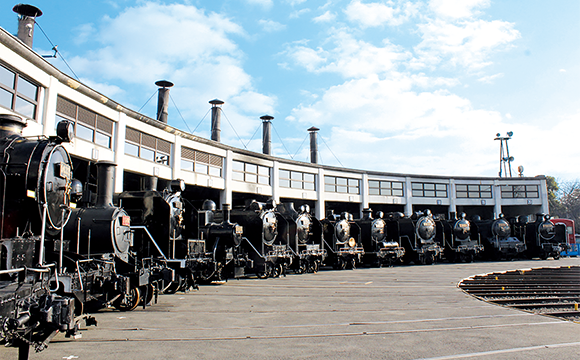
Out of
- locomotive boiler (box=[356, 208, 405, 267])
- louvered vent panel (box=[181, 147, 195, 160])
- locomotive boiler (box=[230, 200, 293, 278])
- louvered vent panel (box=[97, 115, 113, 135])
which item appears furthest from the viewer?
locomotive boiler (box=[356, 208, 405, 267])

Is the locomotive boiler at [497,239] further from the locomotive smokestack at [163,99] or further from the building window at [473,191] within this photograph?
the locomotive smokestack at [163,99]

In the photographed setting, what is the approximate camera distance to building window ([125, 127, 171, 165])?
752 inches

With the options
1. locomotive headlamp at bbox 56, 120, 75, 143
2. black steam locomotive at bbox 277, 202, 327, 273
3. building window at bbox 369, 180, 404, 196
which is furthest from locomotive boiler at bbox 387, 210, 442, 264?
locomotive headlamp at bbox 56, 120, 75, 143

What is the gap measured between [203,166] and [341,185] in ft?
44.0

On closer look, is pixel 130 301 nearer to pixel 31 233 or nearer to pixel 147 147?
pixel 31 233

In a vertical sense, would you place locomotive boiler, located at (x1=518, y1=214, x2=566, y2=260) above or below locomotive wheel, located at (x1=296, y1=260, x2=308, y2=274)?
above

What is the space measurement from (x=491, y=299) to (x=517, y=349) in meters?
5.34

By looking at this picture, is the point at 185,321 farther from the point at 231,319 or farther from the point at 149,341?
the point at 149,341

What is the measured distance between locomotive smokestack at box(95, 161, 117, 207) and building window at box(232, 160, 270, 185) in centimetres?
1565

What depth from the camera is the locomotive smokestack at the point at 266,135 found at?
106 feet

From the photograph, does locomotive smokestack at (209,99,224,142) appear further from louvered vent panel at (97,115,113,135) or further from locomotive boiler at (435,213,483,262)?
locomotive boiler at (435,213,483,262)

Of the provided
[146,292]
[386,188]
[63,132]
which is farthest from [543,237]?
[63,132]

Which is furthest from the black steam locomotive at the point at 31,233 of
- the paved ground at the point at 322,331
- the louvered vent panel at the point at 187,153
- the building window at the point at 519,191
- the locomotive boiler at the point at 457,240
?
the building window at the point at 519,191

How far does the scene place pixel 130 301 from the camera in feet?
29.6
